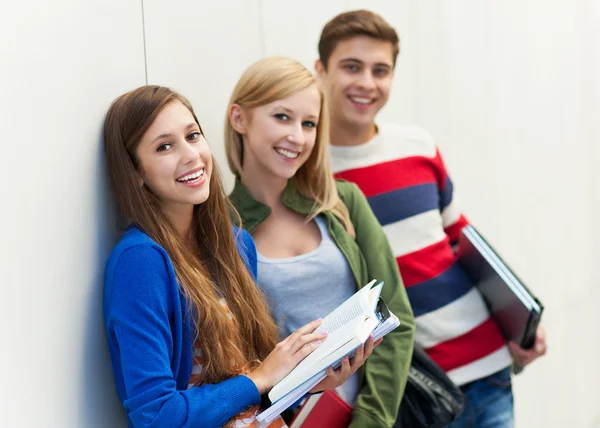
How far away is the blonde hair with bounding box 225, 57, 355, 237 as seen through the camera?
6.93 ft

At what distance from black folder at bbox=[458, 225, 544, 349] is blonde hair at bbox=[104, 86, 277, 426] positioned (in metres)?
0.83

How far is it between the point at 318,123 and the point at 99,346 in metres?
0.80

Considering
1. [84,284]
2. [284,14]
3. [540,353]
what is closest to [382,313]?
[84,284]

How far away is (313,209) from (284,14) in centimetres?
97

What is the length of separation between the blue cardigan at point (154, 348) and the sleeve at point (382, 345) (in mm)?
459

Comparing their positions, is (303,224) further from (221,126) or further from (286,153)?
(221,126)

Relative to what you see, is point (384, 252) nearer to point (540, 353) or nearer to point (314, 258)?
point (314, 258)

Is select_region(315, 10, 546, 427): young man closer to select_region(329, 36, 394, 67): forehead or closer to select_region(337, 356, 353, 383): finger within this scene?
select_region(329, 36, 394, 67): forehead

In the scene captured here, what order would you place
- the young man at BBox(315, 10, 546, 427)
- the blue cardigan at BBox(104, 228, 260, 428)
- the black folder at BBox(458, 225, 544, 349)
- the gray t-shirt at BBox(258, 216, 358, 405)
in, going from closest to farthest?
Result: 1. the blue cardigan at BBox(104, 228, 260, 428)
2. the gray t-shirt at BBox(258, 216, 358, 405)
3. the black folder at BBox(458, 225, 544, 349)
4. the young man at BBox(315, 10, 546, 427)

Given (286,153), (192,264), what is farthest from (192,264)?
(286,153)

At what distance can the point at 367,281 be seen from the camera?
7.13ft

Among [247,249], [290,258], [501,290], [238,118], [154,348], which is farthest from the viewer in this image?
[501,290]

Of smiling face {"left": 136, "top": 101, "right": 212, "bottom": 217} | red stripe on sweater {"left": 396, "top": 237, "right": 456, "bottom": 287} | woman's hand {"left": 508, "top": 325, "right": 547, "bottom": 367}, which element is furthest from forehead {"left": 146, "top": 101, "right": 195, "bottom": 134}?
woman's hand {"left": 508, "top": 325, "right": 547, "bottom": 367}

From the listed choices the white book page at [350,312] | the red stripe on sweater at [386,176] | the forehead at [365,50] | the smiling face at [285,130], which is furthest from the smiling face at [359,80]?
the white book page at [350,312]
